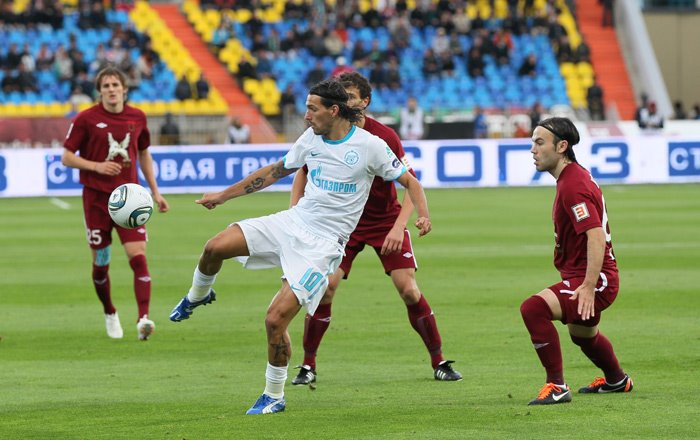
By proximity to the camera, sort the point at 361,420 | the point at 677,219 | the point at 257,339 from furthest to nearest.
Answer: the point at 677,219 → the point at 257,339 → the point at 361,420

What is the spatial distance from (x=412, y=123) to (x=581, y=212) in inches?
1145

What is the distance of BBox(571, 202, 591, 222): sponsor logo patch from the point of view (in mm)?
7930

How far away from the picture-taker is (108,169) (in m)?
11.5

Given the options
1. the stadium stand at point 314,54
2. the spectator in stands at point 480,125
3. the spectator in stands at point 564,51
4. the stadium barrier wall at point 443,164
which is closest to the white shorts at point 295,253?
the stadium barrier wall at point 443,164

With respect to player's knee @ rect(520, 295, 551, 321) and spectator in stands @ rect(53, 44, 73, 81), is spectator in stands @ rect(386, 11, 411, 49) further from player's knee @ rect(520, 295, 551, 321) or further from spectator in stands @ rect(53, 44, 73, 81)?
player's knee @ rect(520, 295, 551, 321)

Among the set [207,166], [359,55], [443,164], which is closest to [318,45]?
[359,55]

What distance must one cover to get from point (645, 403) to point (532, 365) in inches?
77.2

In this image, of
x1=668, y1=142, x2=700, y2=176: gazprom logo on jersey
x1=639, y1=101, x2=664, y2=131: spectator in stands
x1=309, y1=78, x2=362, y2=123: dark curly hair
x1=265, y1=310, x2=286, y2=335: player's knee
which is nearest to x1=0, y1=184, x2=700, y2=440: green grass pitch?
x1=265, y1=310, x2=286, y2=335: player's knee

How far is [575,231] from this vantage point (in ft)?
26.6

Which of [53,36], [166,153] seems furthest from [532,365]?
[53,36]

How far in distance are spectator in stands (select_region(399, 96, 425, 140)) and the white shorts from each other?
28500 mm

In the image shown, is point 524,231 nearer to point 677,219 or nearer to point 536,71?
point 677,219

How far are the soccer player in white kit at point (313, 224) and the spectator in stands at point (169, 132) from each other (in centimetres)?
2686

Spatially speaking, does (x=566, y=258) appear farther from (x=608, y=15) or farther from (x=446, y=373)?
(x=608, y=15)
